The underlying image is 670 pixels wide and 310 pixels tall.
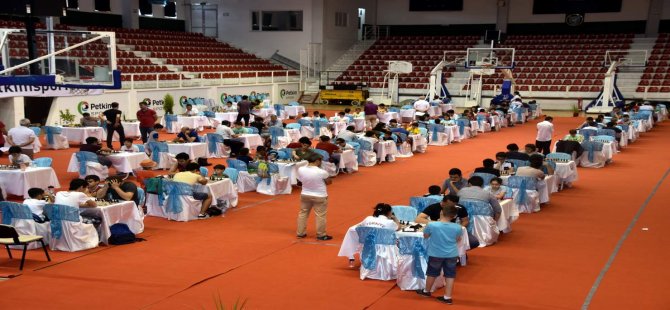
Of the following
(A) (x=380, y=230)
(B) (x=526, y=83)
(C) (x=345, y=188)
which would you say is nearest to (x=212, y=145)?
(C) (x=345, y=188)

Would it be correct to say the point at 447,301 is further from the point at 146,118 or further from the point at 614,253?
the point at 146,118

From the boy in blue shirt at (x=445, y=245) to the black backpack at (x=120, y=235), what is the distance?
512 cm

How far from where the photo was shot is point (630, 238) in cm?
1161

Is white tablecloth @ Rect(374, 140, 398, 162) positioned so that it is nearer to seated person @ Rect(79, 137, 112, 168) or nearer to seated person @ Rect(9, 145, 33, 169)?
seated person @ Rect(79, 137, 112, 168)

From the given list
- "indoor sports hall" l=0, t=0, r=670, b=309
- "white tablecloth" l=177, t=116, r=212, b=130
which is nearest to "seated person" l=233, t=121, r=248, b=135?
"indoor sports hall" l=0, t=0, r=670, b=309

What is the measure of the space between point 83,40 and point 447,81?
105 feet

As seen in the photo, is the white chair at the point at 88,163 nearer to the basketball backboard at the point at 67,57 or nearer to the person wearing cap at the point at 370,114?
the basketball backboard at the point at 67,57

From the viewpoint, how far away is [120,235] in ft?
35.9

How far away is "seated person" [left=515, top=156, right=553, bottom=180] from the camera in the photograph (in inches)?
535

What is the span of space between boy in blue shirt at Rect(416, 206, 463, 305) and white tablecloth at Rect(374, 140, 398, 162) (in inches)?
432

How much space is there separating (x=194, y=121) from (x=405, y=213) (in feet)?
55.5

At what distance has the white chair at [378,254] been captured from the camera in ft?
30.2

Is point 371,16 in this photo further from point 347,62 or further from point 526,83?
point 526,83

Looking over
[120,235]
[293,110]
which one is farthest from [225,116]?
[120,235]
